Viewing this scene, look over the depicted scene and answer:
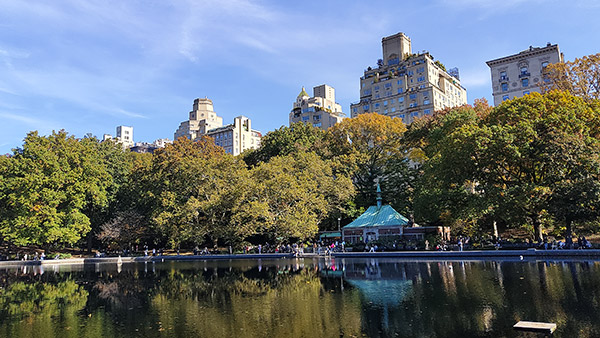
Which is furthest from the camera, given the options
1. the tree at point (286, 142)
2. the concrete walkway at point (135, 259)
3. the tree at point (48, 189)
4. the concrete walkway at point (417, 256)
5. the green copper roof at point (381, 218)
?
the tree at point (286, 142)

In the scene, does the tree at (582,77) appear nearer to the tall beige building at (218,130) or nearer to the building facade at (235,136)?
the tall beige building at (218,130)

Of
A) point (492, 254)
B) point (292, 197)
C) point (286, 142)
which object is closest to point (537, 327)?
point (492, 254)

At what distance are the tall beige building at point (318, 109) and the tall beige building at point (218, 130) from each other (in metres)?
18.9

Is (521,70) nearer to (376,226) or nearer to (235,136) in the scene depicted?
(376,226)

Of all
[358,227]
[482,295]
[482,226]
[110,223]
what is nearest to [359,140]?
[358,227]

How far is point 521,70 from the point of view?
84812 millimetres

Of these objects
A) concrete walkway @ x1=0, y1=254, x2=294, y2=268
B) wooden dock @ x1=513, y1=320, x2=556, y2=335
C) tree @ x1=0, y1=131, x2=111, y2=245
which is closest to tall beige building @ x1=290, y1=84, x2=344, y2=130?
tree @ x1=0, y1=131, x2=111, y2=245

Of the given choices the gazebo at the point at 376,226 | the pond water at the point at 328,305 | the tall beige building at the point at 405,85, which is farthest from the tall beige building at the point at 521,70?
the pond water at the point at 328,305

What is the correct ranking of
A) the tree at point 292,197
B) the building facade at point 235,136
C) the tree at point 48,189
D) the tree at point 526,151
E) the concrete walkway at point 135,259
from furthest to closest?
the building facade at point 235,136 < the tree at point 48,189 < the concrete walkway at point 135,259 < the tree at point 292,197 < the tree at point 526,151

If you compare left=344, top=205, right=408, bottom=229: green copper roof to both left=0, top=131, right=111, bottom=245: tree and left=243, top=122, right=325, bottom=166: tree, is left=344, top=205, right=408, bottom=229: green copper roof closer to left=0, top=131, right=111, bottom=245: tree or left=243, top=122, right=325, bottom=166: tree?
left=243, top=122, right=325, bottom=166: tree

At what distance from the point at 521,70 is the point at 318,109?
53.5m

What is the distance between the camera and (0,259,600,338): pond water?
13930 mm

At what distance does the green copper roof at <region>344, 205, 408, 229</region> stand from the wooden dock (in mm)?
35126

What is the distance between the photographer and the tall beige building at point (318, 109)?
120m
